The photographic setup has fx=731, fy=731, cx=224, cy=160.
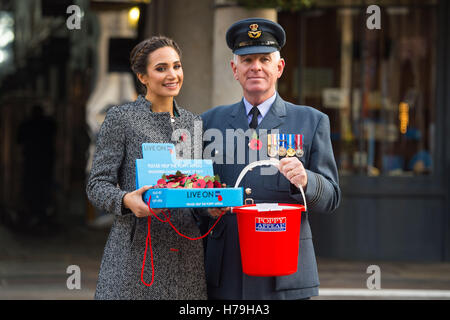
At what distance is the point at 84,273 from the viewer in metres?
9.50

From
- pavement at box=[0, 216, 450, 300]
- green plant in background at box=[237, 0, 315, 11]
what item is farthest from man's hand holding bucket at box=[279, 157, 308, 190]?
green plant in background at box=[237, 0, 315, 11]

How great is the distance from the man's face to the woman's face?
31 cm

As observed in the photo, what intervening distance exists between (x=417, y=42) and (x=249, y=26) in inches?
313

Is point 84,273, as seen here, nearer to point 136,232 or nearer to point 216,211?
point 136,232

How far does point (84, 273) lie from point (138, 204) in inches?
270

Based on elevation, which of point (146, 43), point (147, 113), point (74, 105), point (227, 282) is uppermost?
point (74, 105)

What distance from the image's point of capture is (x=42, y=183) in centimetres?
1350

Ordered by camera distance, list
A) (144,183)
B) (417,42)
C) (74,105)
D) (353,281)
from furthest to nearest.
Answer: (74,105) → (417,42) → (353,281) → (144,183)

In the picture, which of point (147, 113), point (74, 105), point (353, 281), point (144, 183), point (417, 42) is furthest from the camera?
point (74, 105)

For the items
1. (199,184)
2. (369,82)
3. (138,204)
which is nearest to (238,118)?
(199,184)

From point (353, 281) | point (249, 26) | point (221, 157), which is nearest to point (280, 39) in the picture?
point (249, 26)

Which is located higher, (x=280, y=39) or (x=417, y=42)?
(x=417, y=42)

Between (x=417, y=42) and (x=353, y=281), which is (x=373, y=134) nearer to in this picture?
(x=417, y=42)

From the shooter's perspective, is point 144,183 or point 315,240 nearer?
point 144,183
